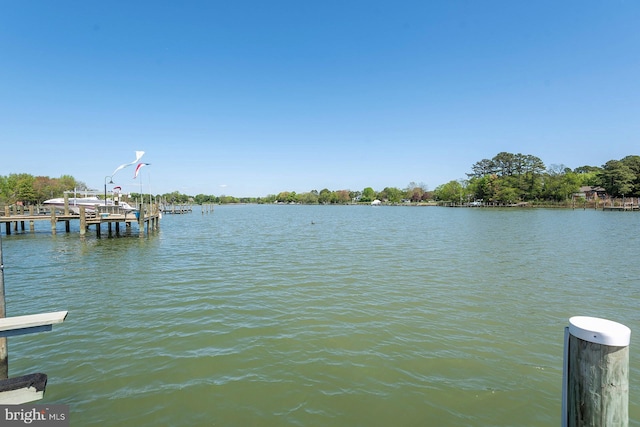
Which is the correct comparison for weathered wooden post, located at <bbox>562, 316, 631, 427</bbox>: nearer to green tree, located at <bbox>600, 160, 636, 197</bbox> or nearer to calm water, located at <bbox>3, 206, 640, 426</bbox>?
calm water, located at <bbox>3, 206, 640, 426</bbox>

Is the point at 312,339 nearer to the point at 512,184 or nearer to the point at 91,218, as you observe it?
the point at 91,218

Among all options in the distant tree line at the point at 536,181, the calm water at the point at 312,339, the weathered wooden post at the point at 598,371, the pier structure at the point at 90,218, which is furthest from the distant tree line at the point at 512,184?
the weathered wooden post at the point at 598,371

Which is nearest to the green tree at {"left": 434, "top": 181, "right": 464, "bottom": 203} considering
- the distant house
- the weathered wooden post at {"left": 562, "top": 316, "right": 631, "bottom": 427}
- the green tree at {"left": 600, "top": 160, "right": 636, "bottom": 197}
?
the distant house

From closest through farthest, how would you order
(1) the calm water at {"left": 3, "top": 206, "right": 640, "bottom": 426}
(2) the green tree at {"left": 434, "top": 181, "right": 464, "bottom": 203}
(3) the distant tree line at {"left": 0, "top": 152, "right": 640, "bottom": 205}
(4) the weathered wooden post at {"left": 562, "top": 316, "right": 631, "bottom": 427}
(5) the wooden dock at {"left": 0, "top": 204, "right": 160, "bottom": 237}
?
(4) the weathered wooden post at {"left": 562, "top": 316, "right": 631, "bottom": 427}
(1) the calm water at {"left": 3, "top": 206, "right": 640, "bottom": 426}
(5) the wooden dock at {"left": 0, "top": 204, "right": 160, "bottom": 237}
(3) the distant tree line at {"left": 0, "top": 152, "right": 640, "bottom": 205}
(2) the green tree at {"left": 434, "top": 181, "right": 464, "bottom": 203}

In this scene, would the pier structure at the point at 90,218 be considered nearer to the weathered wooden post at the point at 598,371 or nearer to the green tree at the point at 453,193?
the weathered wooden post at the point at 598,371

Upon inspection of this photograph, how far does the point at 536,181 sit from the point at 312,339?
118 metres

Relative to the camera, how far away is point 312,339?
740 centimetres

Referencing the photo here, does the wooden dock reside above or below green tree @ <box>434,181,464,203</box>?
below

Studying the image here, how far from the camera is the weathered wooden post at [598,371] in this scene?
2.59 metres

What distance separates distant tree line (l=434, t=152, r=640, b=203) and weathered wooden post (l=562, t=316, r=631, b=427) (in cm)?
10840

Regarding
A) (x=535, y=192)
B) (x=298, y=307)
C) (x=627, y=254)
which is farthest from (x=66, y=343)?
(x=535, y=192)

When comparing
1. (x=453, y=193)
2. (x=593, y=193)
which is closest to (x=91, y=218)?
(x=593, y=193)

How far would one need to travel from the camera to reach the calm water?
16.4 feet

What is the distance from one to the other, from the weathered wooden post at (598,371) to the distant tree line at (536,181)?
10840 centimetres
